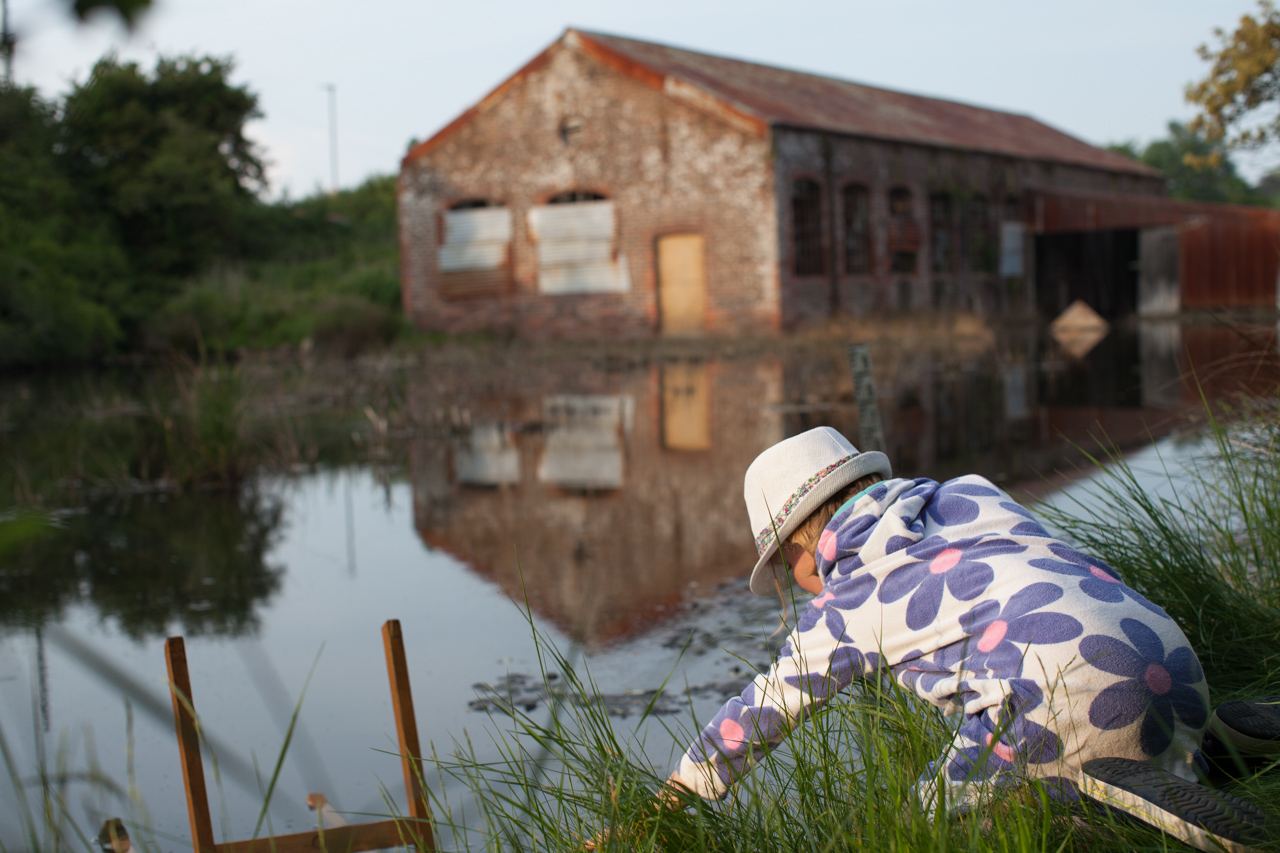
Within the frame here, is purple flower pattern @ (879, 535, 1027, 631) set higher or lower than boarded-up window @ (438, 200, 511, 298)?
lower

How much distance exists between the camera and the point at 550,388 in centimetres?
1363

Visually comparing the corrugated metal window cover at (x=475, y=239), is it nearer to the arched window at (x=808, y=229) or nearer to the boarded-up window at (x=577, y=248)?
the boarded-up window at (x=577, y=248)

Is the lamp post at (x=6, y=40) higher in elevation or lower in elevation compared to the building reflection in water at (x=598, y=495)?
higher

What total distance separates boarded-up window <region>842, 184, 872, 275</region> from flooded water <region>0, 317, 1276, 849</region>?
1032 cm

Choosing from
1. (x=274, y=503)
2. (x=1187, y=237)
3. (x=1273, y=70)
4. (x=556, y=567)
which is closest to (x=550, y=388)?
(x=274, y=503)

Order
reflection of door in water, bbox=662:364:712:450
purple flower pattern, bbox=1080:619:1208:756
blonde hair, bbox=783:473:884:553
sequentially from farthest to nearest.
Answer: reflection of door in water, bbox=662:364:712:450 → blonde hair, bbox=783:473:884:553 → purple flower pattern, bbox=1080:619:1208:756

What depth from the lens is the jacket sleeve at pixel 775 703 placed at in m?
1.95

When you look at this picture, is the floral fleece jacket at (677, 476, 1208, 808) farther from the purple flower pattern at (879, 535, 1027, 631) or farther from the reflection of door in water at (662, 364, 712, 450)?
the reflection of door in water at (662, 364, 712, 450)

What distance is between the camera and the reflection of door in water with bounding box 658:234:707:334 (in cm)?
2147

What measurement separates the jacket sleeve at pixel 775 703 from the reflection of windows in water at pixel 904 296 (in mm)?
22316

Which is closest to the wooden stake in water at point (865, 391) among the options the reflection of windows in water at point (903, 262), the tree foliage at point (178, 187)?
the reflection of windows in water at point (903, 262)

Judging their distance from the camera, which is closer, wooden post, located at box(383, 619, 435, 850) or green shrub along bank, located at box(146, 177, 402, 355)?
wooden post, located at box(383, 619, 435, 850)

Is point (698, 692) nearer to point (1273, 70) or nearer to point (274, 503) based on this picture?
point (274, 503)

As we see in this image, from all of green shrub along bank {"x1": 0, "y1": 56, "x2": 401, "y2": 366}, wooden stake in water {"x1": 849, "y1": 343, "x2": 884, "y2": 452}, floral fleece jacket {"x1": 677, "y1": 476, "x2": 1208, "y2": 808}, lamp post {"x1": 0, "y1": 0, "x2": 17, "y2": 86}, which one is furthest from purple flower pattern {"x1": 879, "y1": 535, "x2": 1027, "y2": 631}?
green shrub along bank {"x1": 0, "y1": 56, "x2": 401, "y2": 366}
